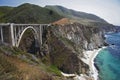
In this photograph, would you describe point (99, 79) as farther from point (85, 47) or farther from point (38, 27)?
point (85, 47)

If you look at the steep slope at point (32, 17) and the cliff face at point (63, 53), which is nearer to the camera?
the cliff face at point (63, 53)

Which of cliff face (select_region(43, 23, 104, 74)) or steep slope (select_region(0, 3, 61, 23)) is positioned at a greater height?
steep slope (select_region(0, 3, 61, 23))

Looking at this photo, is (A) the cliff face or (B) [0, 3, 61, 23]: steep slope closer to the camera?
(A) the cliff face

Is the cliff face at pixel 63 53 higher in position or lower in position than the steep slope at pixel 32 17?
lower

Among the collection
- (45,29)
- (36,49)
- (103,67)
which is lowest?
(103,67)

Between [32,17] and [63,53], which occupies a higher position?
[32,17]

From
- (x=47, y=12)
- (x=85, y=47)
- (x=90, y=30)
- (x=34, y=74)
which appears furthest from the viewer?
(x=47, y=12)

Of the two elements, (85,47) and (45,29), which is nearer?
(45,29)

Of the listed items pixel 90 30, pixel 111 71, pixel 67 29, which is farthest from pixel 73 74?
pixel 90 30

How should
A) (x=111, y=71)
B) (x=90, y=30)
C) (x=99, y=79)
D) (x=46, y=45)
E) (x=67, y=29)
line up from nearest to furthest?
(x=99, y=79)
(x=111, y=71)
(x=46, y=45)
(x=67, y=29)
(x=90, y=30)

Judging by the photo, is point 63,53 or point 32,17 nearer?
point 63,53

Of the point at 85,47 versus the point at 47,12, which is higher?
the point at 47,12
